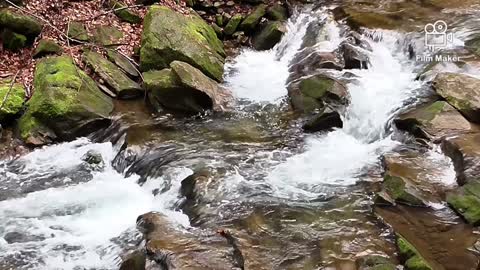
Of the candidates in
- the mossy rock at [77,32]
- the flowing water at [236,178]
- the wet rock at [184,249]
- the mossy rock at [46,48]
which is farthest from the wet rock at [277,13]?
the wet rock at [184,249]

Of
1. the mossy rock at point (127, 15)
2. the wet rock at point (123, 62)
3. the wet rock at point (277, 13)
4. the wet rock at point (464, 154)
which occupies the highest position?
the mossy rock at point (127, 15)

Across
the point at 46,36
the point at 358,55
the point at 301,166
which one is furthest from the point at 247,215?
the point at 46,36

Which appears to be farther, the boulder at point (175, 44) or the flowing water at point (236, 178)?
the boulder at point (175, 44)

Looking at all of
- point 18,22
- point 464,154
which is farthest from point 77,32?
point 464,154

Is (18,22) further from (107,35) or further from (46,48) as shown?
(107,35)

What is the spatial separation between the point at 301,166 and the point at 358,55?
11.8ft

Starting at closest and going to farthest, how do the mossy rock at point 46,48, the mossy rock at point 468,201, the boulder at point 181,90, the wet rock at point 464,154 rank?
the mossy rock at point 468,201 < the wet rock at point 464,154 < the boulder at point 181,90 < the mossy rock at point 46,48

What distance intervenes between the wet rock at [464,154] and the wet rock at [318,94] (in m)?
2.07

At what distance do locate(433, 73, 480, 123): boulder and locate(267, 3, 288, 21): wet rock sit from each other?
479 cm

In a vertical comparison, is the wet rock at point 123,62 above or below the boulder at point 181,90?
above

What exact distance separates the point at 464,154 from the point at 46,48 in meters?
7.66

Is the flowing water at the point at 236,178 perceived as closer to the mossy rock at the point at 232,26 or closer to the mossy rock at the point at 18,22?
the mossy rock at the point at 232,26

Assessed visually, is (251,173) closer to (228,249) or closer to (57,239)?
(228,249)

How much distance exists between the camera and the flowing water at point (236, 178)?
6188 mm
